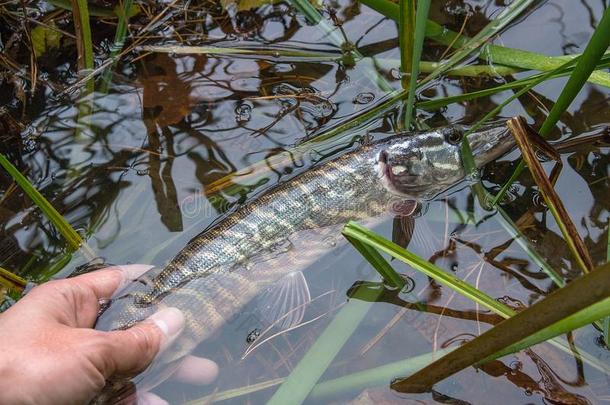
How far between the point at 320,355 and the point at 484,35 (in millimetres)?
2130

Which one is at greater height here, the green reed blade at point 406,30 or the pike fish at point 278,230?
the green reed blade at point 406,30

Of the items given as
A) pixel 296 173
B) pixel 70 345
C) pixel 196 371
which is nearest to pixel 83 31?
pixel 296 173

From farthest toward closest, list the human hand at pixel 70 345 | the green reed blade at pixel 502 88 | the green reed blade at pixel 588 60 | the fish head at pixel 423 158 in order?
the fish head at pixel 423 158
the green reed blade at pixel 502 88
the human hand at pixel 70 345
the green reed blade at pixel 588 60

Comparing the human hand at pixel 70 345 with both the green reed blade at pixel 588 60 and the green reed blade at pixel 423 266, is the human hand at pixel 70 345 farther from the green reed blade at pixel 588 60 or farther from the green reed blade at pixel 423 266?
the green reed blade at pixel 588 60

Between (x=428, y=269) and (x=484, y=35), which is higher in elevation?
(x=484, y=35)

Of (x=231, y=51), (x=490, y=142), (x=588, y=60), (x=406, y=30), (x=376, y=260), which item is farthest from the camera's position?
(x=231, y=51)

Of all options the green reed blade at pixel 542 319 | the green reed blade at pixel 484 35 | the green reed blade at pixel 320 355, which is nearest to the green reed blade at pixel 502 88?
the green reed blade at pixel 484 35

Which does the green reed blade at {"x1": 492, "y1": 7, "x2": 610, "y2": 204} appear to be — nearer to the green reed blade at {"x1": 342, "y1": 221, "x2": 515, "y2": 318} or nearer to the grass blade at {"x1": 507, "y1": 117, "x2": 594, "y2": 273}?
the grass blade at {"x1": 507, "y1": 117, "x2": 594, "y2": 273}

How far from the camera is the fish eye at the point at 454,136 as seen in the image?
3145 mm

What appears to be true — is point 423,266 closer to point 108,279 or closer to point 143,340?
point 143,340

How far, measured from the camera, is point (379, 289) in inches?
114

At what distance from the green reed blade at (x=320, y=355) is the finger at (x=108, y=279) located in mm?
982

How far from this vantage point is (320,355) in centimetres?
253

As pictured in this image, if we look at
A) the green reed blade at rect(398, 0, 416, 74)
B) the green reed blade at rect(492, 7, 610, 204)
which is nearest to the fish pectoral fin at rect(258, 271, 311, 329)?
the green reed blade at rect(398, 0, 416, 74)
